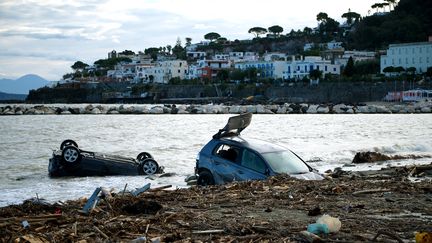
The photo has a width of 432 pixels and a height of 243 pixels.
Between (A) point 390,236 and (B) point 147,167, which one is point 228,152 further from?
(B) point 147,167

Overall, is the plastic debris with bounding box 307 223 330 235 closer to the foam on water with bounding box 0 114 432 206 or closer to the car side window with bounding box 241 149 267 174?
the car side window with bounding box 241 149 267 174

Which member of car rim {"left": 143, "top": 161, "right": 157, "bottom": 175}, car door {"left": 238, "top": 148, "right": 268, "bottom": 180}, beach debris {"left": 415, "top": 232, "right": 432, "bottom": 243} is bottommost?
car rim {"left": 143, "top": 161, "right": 157, "bottom": 175}

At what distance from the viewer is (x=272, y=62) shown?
529 feet

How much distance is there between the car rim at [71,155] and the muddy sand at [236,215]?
9.15m

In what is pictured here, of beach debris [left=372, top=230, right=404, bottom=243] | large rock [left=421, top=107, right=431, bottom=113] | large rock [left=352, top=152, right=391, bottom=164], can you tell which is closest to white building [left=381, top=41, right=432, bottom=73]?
A: large rock [left=421, top=107, right=431, bottom=113]

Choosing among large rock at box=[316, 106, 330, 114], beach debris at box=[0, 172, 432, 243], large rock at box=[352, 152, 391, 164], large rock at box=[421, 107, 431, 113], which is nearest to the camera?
beach debris at box=[0, 172, 432, 243]

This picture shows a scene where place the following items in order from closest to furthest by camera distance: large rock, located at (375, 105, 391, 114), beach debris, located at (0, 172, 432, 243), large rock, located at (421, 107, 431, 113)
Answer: beach debris, located at (0, 172, 432, 243), large rock, located at (421, 107, 431, 113), large rock, located at (375, 105, 391, 114)

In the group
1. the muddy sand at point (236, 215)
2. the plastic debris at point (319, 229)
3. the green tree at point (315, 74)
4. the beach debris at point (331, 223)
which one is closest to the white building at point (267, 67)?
the green tree at point (315, 74)

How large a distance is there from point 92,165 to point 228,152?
7.81 meters

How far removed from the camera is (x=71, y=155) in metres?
18.8

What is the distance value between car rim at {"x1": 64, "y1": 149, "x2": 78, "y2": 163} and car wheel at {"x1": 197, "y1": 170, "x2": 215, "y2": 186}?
7294mm

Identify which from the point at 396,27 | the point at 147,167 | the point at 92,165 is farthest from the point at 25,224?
the point at 396,27

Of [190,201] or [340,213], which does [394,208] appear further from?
[190,201]

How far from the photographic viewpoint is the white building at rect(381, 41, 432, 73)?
130250mm
